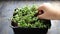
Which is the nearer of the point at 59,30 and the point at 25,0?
the point at 59,30

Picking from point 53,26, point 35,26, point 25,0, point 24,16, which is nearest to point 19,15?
point 24,16

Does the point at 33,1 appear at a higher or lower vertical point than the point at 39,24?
higher

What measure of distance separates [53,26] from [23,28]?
0.32m

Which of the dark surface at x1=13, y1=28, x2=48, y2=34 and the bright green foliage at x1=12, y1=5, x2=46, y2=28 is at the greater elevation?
the bright green foliage at x1=12, y1=5, x2=46, y2=28

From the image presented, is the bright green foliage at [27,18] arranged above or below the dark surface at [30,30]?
above

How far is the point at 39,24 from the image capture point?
854 mm

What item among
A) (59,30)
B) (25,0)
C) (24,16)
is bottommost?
(59,30)

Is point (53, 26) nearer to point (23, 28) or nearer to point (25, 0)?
point (23, 28)

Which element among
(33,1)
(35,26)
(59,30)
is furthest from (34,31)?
(33,1)

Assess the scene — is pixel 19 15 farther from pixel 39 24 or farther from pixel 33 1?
pixel 33 1

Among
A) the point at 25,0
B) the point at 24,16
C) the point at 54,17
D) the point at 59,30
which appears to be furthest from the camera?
the point at 25,0

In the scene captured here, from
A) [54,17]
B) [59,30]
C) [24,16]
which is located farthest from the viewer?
[59,30]

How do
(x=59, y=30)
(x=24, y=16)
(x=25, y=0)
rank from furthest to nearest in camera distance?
(x=25, y=0) → (x=59, y=30) → (x=24, y=16)

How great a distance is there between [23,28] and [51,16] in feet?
0.54
